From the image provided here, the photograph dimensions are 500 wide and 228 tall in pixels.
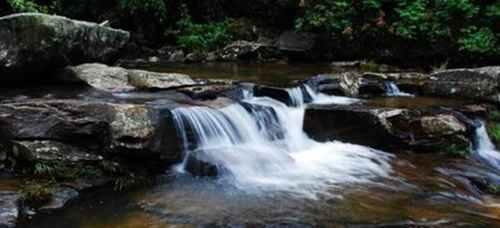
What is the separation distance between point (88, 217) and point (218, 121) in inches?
95.5

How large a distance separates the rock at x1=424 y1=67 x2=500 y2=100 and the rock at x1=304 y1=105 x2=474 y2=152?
1.12 meters

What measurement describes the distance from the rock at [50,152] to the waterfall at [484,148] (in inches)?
190

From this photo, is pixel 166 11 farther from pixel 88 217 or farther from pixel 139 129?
pixel 88 217

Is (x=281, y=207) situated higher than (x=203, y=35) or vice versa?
(x=203, y=35)

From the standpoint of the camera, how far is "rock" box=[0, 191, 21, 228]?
442 cm

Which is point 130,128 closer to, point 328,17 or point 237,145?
point 237,145

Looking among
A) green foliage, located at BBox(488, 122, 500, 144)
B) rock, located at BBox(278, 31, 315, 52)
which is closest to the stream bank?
green foliage, located at BBox(488, 122, 500, 144)

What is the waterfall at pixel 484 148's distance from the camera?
709 cm

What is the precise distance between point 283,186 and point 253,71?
5.61 meters

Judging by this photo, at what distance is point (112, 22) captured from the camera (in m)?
16.3

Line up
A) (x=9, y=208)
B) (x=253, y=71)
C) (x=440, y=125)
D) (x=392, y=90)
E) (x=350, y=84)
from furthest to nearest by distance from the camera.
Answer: (x=253, y=71)
(x=392, y=90)
(x=350, y=84)
(x=440, y=125)
(x=9, y=208)

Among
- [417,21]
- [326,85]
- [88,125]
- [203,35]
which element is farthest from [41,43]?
[203,35]

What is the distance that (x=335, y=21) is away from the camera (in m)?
13.0

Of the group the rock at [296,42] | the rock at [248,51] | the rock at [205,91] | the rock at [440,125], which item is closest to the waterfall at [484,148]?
the rock at [440,125]
